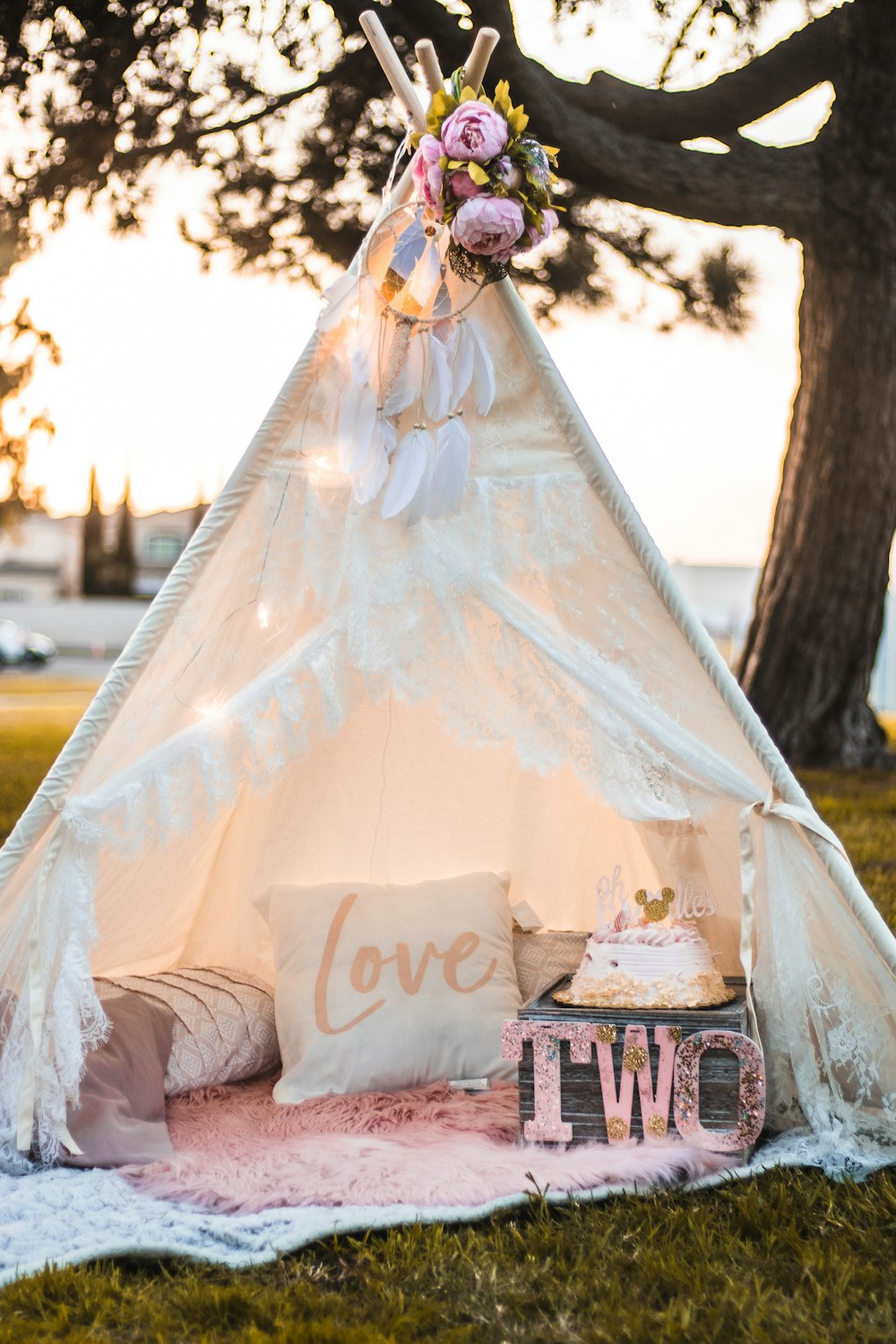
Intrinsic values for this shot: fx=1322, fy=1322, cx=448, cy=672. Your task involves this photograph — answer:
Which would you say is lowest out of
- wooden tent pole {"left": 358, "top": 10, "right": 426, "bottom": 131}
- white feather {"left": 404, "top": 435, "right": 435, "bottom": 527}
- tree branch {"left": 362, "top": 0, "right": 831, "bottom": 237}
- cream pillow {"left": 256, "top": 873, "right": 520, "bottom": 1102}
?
cream pillow {"left": 256, "top": 873, "right": 520, "bottom": 1102}

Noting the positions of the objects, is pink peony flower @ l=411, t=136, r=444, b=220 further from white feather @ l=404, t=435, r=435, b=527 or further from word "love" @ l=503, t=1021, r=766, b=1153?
word "love" @ l=503, t=1021, r=766, b=1153

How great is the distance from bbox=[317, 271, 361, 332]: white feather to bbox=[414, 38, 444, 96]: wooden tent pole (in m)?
0.37

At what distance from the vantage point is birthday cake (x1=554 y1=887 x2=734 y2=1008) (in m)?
2.41

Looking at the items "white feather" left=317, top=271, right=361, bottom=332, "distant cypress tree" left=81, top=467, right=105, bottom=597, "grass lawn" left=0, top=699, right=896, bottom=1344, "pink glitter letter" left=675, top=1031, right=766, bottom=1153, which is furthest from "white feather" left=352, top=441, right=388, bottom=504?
"distant cypress tree" left=81, top=467, right=105, bottom=597

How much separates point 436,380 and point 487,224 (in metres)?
0.30

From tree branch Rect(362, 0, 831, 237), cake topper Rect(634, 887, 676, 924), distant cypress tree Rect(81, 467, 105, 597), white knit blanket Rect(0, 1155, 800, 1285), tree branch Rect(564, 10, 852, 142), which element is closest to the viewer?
white knit blanket Rect(0, 1155, 800, 1285)

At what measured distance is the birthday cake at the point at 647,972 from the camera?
2.41 meters

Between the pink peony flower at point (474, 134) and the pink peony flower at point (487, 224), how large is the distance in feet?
0.24

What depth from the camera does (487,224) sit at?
2266 millimetres

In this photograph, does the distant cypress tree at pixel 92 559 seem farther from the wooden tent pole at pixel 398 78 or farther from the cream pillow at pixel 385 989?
the wooden tent pole at pixel 398 78

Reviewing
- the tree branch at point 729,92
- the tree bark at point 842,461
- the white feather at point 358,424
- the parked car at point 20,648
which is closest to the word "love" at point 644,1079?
the white feather at point 358,424

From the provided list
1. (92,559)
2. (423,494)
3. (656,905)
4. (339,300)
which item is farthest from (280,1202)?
(92,559)

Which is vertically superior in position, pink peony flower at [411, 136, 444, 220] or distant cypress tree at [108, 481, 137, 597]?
pink peony flower at [411, 136, 444, 220]

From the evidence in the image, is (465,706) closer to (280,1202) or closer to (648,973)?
(648,973)
